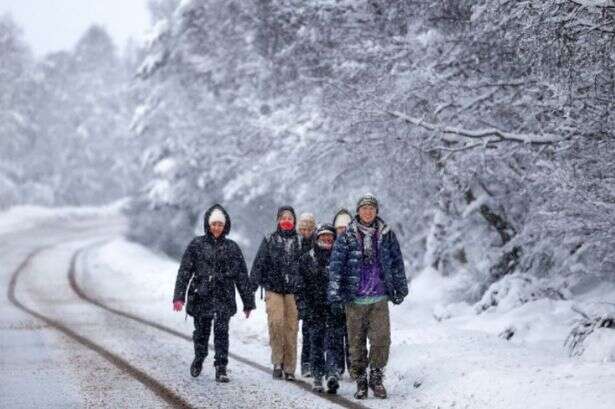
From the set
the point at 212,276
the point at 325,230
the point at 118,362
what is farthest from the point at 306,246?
the point at 118,362

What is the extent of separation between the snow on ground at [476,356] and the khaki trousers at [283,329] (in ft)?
2.43

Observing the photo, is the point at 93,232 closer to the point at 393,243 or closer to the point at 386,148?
the point at 386,148

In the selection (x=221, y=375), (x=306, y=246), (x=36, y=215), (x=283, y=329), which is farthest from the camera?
(x=36, y=215)

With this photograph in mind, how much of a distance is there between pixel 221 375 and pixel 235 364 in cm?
134

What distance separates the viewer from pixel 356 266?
26.3 ft

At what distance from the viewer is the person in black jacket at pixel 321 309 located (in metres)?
8.84

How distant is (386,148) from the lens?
13484mm

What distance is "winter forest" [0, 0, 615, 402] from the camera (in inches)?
402

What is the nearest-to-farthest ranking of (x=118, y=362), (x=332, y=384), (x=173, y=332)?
1. (x=332, y=384)
2. (x=118, y=362)
3. (x=173, y=332)

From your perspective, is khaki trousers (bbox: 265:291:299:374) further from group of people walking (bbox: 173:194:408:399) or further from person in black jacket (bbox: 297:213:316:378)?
person in black jacket (bbox: 297:213:316:378)

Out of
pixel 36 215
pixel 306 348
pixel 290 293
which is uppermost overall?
pixel 36 215

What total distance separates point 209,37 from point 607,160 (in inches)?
550

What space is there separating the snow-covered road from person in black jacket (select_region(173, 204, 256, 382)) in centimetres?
61

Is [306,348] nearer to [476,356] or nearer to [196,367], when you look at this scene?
[196,367]
